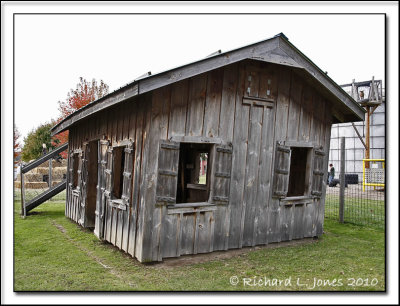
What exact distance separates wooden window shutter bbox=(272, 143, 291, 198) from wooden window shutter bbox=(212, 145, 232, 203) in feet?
4.28

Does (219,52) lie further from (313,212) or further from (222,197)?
(313,212)

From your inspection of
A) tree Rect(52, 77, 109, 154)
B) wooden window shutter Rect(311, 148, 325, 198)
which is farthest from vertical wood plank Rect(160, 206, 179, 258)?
tree Rect(52, 77, 109, 154)

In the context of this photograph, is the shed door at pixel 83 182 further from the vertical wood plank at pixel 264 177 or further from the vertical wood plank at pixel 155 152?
the vertical wood plank at pixel 264 177

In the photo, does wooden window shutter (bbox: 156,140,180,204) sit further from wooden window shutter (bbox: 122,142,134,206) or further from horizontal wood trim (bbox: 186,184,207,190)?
horizontal wood trim (bbox: 186,184,207,190)

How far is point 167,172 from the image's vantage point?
6.64m

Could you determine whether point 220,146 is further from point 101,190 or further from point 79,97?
point 79,97

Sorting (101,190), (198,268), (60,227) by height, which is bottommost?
(60,227)

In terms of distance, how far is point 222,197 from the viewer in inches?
286

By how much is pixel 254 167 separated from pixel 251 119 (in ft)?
3.33

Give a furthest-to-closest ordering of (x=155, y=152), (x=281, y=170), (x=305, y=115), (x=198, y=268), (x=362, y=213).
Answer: (x=362, y=213) → (x=305, y=115) → (x=281, y=170) → (x=155, y=152) → (x=198, y=268)

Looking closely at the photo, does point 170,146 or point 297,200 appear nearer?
point 170,146

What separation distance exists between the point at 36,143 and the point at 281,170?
2747 centimetres

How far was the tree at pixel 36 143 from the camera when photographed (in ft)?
101

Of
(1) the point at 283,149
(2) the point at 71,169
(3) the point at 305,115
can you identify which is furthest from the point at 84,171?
(3) the point at 305,115
